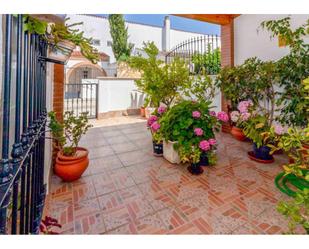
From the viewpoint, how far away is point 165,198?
2289 mm

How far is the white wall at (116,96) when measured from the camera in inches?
285

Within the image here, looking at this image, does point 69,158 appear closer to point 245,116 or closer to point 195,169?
point 195,169

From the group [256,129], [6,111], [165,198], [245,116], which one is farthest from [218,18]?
[6,111]

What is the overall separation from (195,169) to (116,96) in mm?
5540

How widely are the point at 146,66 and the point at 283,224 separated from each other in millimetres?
3219

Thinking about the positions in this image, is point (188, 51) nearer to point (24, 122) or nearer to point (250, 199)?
point (250, 199)

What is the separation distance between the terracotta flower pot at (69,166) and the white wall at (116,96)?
486cm

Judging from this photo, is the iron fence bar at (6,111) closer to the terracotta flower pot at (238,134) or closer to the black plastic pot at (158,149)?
the black plastic pot at (158,149)

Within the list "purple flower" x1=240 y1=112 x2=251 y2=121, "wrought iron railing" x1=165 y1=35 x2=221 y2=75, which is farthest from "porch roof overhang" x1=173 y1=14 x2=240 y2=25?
"purple flower" x1=240 y1=112 x2=251 y2=121

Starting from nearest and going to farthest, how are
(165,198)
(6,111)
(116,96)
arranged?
1. (6,111)
2. (165,198)
3. (116,96)

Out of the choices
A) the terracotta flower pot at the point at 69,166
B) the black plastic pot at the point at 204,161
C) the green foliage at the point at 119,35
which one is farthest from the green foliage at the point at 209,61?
the green foliage at the point at 119,35

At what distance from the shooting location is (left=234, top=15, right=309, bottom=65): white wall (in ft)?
12.4
